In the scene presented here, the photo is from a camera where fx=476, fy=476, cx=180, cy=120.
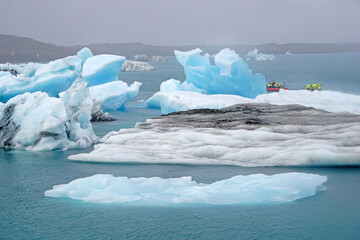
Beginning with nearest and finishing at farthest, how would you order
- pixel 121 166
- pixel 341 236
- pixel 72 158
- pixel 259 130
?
pixel 341 236
pixel 121 166
pixel 72 158
pixel 259 130

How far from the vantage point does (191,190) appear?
955 centimetres

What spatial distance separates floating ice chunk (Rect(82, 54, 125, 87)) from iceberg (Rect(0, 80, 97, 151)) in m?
10.9

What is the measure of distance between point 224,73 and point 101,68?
7.11 metres

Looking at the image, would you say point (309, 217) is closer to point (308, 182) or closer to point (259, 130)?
point (308, 182)

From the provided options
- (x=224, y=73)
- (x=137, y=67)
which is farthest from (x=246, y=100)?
(x=137, y=67)

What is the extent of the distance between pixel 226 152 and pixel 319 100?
1117 centimetres

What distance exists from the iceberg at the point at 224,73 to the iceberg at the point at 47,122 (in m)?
11.2

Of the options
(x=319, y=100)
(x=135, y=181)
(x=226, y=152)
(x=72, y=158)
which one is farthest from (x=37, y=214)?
(x=319, y=100)

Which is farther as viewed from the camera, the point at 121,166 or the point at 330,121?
the point at 330,121

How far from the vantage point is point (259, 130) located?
47.9 ft

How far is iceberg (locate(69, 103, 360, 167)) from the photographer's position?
12.1 meters

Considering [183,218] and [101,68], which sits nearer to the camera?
[183,218]

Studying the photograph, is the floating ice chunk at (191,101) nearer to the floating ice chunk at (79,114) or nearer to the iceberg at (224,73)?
the iceberg at (224,73)

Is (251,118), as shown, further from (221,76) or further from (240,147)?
(221,76)
